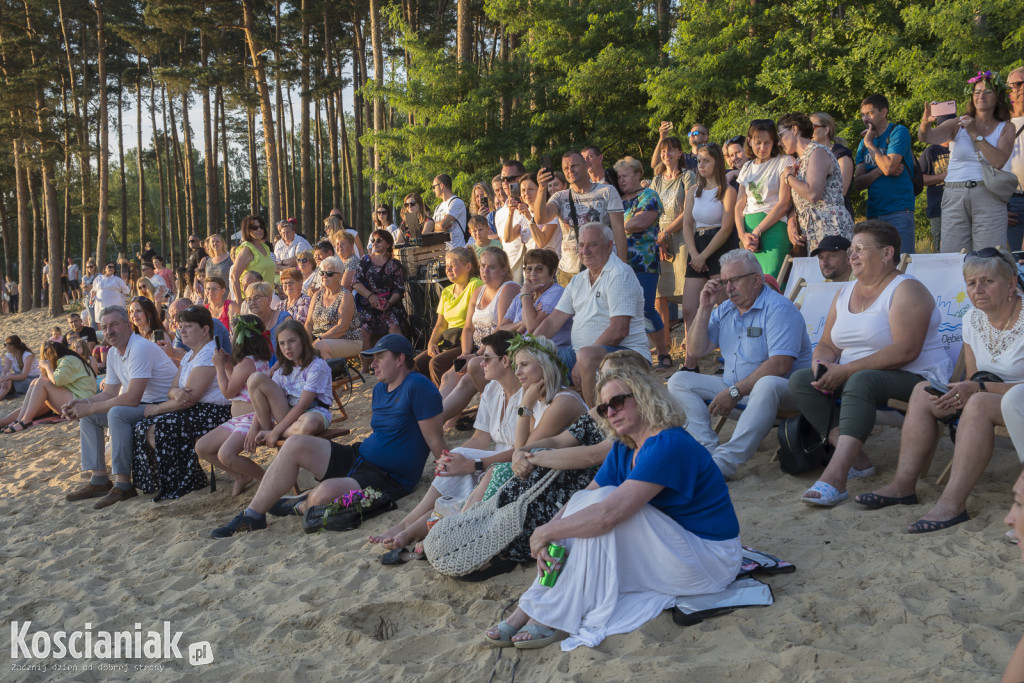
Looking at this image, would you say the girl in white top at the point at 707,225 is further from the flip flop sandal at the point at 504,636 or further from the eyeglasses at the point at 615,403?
the flip flop sandal at the point at 504,636

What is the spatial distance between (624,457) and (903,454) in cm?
148

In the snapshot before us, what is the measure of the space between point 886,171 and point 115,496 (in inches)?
256

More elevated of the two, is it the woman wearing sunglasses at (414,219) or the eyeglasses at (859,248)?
the woman wearing sunglasses at (414,219)

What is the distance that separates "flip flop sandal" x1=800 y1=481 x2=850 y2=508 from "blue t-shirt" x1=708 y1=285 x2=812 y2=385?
0.92 metres

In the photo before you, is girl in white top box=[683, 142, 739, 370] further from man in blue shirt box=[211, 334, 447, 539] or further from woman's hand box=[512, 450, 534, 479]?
woman's hand box=[512, 450, 534, 479]

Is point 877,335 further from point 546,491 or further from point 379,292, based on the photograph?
point 379,292

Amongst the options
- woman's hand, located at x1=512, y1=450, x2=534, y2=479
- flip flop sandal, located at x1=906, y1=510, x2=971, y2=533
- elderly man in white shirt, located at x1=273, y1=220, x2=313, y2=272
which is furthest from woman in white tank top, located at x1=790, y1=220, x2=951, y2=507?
elderly man in white shirt, located at x1=273, y1=220, x2=313, y2=272

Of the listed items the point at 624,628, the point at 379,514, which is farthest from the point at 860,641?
the point at 379,514

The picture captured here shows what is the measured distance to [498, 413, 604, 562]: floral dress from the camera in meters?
3.93

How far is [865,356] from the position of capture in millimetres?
4324

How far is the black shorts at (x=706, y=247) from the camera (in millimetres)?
6727

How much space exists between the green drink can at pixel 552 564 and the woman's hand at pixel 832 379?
6.08 ft

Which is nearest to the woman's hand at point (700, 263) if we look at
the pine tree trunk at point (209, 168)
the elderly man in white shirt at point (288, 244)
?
the elderly man in white shirt at point (288, 244)

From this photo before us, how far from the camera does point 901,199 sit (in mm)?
6543
